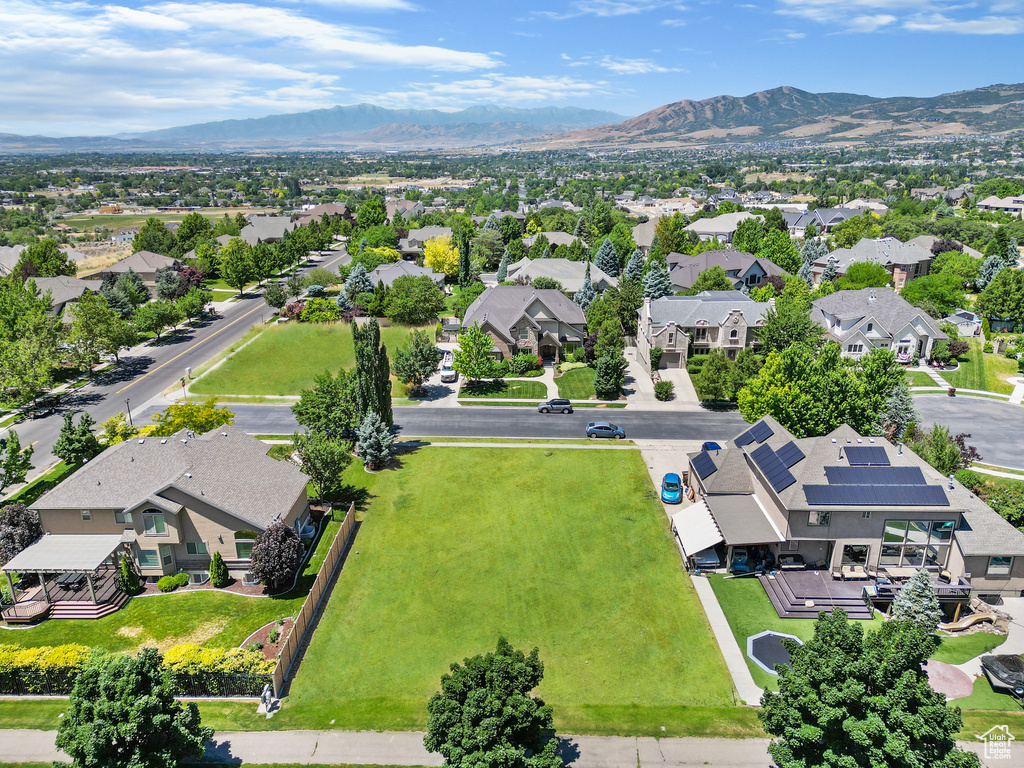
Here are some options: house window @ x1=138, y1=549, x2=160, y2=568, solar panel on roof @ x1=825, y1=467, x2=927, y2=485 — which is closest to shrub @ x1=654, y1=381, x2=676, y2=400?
solar panel on roof @ x1=825, y1=467, x2=927, y2=485

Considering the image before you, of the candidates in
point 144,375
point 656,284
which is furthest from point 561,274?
point 144,375

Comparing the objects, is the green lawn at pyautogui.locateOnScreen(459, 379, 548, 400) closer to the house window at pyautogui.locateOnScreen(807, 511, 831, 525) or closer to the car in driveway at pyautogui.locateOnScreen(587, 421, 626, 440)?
the car in driveway at pyautogui.locateOnScreen(587, 421, 626, 440)

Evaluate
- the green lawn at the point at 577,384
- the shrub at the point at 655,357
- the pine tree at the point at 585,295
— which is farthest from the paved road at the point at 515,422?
the pine tree at the point at 585,295

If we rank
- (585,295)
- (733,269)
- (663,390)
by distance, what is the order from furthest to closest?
(733,269) → (585,295) → (663,390)

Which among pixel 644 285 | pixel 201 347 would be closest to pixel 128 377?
pixel 201 347

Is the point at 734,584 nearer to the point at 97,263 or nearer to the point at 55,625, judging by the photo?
the point at 55,625

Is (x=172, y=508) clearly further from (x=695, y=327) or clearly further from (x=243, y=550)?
(x=695, y=327)
